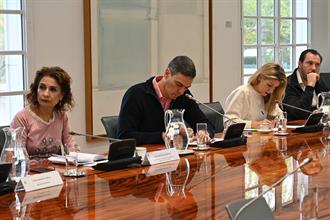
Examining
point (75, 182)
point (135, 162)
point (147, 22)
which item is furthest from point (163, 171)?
point (147, 22)

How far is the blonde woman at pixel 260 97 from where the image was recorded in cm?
434

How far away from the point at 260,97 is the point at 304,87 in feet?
2.78

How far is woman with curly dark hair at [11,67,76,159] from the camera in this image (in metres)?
3.34

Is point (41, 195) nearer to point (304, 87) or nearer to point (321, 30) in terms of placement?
point (304, 87)

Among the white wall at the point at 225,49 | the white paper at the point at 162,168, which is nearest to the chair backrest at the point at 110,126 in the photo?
the white paper at the point at 162,168

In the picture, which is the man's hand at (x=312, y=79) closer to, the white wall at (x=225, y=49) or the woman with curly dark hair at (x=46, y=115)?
the white wall at (x=225, y=49)

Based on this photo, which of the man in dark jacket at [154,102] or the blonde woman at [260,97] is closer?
the man in dark jacket at [154,102]

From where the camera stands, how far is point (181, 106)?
3.96 meters

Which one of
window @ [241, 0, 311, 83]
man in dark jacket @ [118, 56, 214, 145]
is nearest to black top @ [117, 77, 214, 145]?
man in dark jacket @ [118, 56, 214, 145]

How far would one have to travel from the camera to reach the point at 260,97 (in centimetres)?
446

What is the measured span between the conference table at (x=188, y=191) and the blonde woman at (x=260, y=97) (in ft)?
3.86

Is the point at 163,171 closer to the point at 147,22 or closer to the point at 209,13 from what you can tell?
the point at 147,22

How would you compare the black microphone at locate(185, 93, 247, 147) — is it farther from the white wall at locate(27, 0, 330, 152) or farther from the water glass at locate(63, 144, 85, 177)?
the white wall at locate(27, 0, 330, 152)

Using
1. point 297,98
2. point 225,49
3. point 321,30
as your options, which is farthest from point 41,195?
point 321,30
